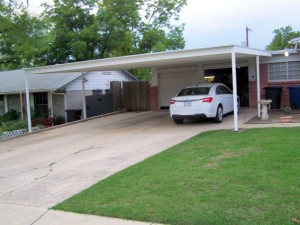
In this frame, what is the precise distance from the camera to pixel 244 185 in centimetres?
577

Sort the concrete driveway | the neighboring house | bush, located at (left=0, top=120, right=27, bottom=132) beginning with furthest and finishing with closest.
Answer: the neighboring house, bush, located at (left=0, top=120, right=27, bottom=132), the concrete driveway

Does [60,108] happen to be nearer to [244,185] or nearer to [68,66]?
[68,66]

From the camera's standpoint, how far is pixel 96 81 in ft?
82.7

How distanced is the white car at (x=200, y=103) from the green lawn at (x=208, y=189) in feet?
14.8

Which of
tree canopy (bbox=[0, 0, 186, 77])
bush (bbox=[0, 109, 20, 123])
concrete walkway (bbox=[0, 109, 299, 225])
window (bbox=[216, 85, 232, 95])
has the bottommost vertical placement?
concrete walkway (bbox=[0, 109, 299, 225])

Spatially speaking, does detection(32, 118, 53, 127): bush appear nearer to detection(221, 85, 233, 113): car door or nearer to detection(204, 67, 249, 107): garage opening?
detection(204, 67, 249, 107): garage opening

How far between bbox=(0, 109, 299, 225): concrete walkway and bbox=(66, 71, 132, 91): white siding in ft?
24.1

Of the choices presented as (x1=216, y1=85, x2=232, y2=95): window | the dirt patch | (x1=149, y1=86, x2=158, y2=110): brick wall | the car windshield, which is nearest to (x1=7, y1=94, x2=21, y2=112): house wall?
(x1=149, y1=86, x2=158, y2=110): brick wall

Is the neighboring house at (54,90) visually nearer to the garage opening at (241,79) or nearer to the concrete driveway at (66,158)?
the concrete driveway at (66,158)

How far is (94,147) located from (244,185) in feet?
21.4

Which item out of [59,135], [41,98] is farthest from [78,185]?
[41,98]

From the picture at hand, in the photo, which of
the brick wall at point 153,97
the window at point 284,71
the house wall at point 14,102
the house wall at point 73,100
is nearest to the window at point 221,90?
the window at point 284,71

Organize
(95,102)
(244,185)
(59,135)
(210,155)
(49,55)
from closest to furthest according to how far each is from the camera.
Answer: (244,185), (210,155), (59,135), (95,102), (49,55)

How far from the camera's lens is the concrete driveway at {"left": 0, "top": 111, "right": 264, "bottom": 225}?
6293mm
